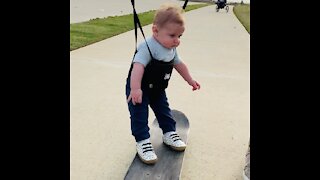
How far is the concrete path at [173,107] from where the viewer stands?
8.76ft

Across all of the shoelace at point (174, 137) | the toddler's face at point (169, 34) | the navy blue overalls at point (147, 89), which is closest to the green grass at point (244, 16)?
the shoelace at point (174, 137)

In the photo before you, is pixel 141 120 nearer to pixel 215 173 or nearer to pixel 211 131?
pixel 215 173

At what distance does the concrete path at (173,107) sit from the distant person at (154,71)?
203mm

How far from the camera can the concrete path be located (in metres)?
2.67

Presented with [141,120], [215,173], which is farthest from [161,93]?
[215,173]

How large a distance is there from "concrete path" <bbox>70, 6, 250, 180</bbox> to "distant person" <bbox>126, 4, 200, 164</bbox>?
20 centimetres

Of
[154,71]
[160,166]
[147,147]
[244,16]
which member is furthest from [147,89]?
[244,16]

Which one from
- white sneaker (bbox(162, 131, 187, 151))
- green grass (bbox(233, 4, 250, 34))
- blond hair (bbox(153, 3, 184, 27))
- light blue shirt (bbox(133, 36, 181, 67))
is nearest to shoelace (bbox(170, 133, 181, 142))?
white sneaker (bbox(162, 131, 187, 151))

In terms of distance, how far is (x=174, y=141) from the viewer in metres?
2.71

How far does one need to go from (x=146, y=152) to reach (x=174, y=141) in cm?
28

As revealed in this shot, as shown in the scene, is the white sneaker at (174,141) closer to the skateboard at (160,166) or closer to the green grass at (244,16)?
the skateboard at (160,166)

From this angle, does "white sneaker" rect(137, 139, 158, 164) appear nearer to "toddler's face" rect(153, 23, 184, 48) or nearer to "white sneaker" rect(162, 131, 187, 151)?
"white sneaker" rect(162, 131, 187, 151)

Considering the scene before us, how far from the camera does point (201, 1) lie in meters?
39.3
